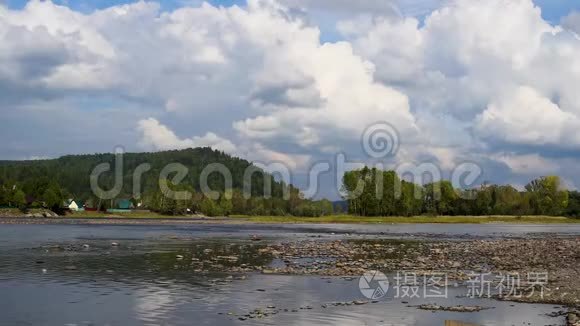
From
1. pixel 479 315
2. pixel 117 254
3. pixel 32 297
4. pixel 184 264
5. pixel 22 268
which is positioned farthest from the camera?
pixel 117 254

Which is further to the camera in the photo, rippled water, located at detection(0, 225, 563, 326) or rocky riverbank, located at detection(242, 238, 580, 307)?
rocky riverbank, located at detection(242, 238, 580, 307)

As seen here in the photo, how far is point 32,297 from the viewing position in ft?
98.6

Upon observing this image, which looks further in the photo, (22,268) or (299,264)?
(299,264)

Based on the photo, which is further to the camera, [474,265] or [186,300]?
[474,265]

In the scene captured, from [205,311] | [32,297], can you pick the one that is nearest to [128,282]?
[32,297]

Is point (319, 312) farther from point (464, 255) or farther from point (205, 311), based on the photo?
point (464, 255)

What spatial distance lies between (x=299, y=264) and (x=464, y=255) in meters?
18.3

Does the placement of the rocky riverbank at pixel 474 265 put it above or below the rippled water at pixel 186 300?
above

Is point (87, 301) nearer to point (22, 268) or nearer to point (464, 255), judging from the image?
point (22, 268)

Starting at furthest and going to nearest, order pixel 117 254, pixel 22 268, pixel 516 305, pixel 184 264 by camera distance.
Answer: pixel 117 254 < pixel 184 264 < pixel 22 268 < pixel 516 305

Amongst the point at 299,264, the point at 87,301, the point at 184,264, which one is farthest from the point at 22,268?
the point at 299,264

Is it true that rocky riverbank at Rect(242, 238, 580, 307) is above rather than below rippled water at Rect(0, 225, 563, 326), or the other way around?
above

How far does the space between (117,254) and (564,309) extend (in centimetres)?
4059

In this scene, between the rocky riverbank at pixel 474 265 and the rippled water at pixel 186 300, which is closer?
the rippled water at pixel 186 300
